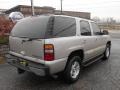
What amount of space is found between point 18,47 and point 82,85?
78.6 inches

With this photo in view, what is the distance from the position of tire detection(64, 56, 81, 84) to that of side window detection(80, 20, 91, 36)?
84 centimetres

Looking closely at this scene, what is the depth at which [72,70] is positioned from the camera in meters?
5.03

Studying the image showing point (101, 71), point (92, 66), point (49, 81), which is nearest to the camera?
point (49, 81)

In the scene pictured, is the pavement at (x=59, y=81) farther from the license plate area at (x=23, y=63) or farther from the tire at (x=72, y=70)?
the license plate area at (x=23, y=63)

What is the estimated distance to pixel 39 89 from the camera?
4.54 meters

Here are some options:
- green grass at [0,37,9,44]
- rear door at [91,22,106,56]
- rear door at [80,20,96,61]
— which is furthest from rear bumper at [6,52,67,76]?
green grass at [0,37,9,44]

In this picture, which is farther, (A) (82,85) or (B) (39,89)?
(A) (82,85)

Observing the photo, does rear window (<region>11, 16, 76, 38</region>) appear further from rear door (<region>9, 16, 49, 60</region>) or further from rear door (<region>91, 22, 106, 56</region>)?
rear door (<region>91, 22, 106, 56</region>)

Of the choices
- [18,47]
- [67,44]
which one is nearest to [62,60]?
[67,44]

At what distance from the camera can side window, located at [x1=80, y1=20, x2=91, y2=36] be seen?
215 inches

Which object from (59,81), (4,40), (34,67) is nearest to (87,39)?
(59,81)

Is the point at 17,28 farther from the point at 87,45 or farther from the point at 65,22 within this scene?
the point at 87,45

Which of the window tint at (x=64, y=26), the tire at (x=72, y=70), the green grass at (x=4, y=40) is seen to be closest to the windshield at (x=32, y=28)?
the window tint at (x=64, y=26)

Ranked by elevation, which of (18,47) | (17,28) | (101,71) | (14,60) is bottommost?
(101,71)
